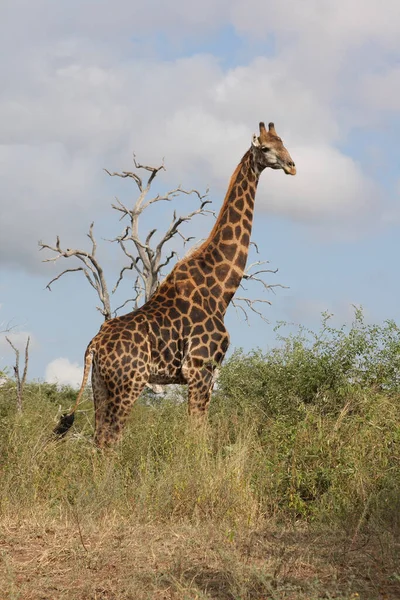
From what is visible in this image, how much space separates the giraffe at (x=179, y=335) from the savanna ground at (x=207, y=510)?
1.21 feet

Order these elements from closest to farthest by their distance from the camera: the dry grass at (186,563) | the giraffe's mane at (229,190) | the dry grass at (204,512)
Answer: the dry grass at (186,563)
the dry grass at (204,512)
the giraffe's mane at (229,190)

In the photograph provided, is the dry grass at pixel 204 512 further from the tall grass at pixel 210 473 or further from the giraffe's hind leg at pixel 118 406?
the giraffe's hind leg at pixel 118 406

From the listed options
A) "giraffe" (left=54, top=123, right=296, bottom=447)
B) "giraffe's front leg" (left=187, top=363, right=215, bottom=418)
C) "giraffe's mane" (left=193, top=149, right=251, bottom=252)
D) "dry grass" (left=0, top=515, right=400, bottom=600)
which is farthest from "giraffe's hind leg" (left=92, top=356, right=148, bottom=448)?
"dry grass" (left=0, top=515, right=400, bottom=600)

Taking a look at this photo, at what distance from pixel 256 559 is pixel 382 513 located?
7.02 ft

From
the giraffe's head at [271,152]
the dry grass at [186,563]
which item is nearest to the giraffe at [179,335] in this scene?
the giraffe's head at [271,152]

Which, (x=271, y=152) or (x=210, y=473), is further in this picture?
(x=271, y=152)

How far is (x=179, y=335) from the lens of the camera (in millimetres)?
11320

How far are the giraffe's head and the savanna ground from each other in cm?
325

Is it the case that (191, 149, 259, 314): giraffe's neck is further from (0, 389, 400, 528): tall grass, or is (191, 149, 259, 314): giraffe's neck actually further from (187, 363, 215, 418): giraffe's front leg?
(0, 389, 400, 528): tall grass

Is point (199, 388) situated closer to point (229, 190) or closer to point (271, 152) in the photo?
point (229, 190)

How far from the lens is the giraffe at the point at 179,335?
11016 mm

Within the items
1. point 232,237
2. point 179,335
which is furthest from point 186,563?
point 232,237

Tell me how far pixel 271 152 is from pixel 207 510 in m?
5.70

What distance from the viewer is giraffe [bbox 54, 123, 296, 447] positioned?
11.0 metres
